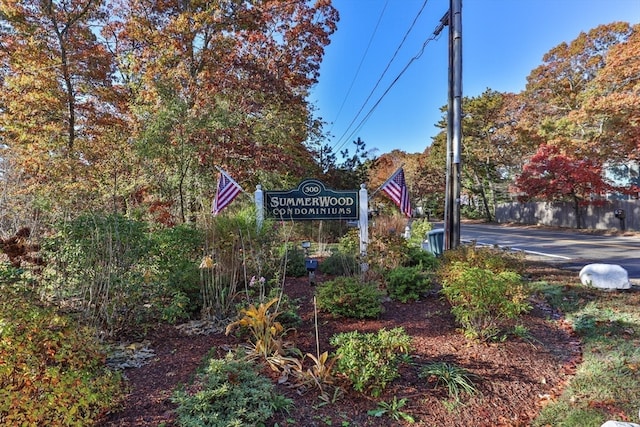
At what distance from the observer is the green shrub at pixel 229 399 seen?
82.7 inches

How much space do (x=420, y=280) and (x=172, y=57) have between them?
9422mm

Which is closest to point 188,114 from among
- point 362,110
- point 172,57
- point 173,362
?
point 172,57

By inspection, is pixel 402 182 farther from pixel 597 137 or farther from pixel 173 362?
pixel 597 137

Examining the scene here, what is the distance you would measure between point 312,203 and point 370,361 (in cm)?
449

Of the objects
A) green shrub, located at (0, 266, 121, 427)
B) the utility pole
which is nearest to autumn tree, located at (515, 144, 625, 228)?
the utility pole

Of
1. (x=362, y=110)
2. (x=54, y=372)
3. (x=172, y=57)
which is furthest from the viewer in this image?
(x=362, y=110)

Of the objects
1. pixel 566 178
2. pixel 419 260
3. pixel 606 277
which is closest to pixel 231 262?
pixel 419 260

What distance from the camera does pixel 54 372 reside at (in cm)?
195

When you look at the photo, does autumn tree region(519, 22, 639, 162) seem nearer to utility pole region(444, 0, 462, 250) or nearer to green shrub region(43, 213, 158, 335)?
utility pole region(444, 0, 462, 250)

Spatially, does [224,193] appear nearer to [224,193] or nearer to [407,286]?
[224,193]

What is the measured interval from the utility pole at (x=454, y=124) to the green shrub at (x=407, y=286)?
6.63ft

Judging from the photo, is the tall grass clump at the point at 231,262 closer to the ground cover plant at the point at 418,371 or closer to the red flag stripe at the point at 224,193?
the ground cover plant at the point at 418,371

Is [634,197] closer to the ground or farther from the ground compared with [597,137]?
closer to the ground

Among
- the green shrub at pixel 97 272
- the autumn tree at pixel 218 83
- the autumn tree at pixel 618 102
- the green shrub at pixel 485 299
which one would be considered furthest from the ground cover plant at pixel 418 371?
the autumn tree at pixel 618 102
